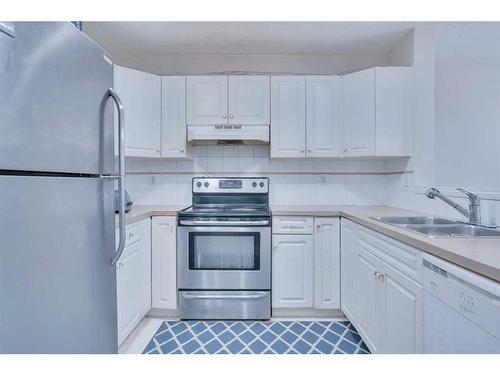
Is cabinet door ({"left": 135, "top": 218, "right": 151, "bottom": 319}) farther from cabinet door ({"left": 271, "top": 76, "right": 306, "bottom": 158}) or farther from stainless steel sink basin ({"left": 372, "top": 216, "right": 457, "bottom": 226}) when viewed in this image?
stainless steel sink basin ({"left": 372, "top": 216, "right": 457, "bottom": 226})

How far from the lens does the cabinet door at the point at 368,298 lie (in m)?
1.63

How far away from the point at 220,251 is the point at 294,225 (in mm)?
661

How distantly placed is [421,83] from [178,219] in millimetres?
2359

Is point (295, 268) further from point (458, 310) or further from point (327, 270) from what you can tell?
point (458, 310)

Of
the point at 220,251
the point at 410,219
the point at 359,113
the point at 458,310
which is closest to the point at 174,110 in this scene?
the point at 220,251

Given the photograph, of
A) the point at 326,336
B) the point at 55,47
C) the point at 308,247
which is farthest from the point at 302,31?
the point at 326,336

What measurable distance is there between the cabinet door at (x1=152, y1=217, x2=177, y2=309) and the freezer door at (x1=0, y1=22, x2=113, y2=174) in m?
1.34

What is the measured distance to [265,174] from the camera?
2879 mm

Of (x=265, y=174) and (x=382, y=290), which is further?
(x=265, y=174)

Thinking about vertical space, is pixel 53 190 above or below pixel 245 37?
below

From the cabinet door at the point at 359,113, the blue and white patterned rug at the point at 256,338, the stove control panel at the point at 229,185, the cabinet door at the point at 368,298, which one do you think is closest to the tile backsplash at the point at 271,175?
the stove control panel at the point at 229,185

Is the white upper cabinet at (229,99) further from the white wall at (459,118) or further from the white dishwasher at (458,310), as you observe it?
the white dishwasher at (458,310)

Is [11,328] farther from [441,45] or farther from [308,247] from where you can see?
[441,45]

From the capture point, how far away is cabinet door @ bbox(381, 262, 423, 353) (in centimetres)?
122
